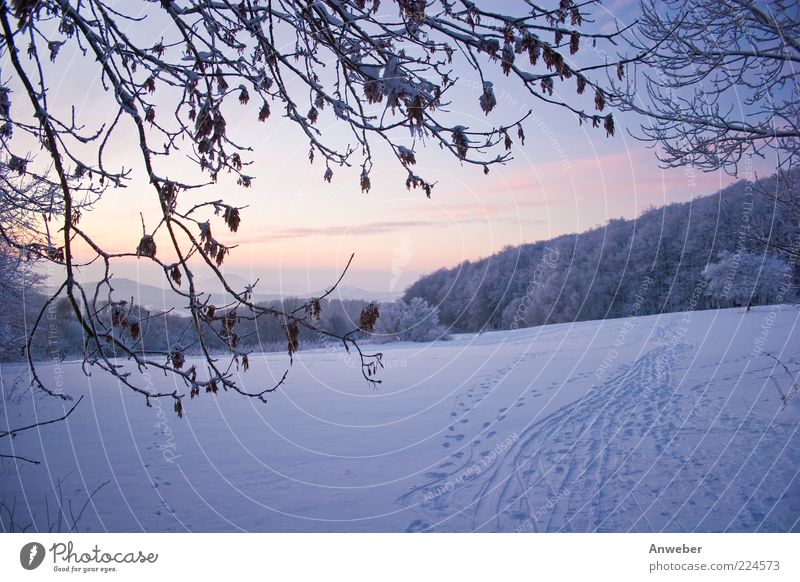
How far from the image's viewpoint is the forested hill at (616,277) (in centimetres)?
1979

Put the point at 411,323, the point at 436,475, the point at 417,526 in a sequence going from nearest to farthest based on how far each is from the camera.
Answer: the point at 417,526, the point at 436,475, the point at 411,323

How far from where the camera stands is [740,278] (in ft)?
65.3

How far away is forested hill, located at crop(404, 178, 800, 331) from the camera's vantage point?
64.9ft

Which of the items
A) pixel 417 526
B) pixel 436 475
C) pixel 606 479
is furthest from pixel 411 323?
pixel 417 526

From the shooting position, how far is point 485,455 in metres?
5.39

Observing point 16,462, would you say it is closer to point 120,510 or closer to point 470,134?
point 120,510

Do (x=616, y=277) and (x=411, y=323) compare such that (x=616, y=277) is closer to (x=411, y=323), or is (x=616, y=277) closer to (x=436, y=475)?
(x=411, y=323)

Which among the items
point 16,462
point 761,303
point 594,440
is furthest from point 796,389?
point 761,303

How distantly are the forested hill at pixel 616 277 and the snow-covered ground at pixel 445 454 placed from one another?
950cm

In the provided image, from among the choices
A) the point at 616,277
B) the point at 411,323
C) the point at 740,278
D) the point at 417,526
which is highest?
the point at 616,277

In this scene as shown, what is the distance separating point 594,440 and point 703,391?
3.16m

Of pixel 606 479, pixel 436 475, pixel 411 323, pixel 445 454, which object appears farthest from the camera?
pixel 411 323

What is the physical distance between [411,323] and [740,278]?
13.9 metres

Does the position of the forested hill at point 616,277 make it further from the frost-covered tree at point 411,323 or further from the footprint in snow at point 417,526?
the footprint in snow at point 417,526
